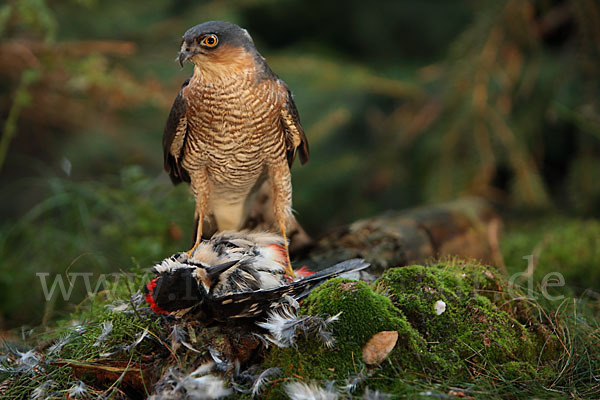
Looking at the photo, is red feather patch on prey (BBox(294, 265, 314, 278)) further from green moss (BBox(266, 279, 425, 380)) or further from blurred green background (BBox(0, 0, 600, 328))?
blurred green background (BBox(0, 0, 600, 328))

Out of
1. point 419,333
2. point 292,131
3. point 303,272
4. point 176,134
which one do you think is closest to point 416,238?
point 303,272

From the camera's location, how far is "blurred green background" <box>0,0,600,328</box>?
3.49 m

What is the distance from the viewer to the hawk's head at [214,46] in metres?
2.12

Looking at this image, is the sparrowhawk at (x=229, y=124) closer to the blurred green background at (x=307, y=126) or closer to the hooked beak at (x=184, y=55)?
the hooked beak at (x=184, y=55)

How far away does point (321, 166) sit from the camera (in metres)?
5.37

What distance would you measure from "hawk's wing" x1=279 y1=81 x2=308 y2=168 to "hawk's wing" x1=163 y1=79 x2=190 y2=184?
48 centimetres

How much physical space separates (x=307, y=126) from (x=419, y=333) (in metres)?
3.62

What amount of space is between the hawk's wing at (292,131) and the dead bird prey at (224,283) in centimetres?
62

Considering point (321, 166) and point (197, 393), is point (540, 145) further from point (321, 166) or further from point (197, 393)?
point (197, 393)

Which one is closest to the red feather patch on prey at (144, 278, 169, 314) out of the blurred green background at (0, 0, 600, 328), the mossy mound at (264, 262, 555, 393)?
the mossy mound at (264, 262, 555, 393)

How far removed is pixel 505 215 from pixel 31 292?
4.08 meters

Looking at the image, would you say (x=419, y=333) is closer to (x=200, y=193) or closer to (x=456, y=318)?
(x=456, y=318)

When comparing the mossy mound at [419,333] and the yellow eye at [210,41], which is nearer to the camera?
the mossy mound at [419,333]

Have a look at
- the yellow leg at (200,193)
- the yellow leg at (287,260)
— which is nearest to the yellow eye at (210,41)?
the yellow leg at (200,193)
